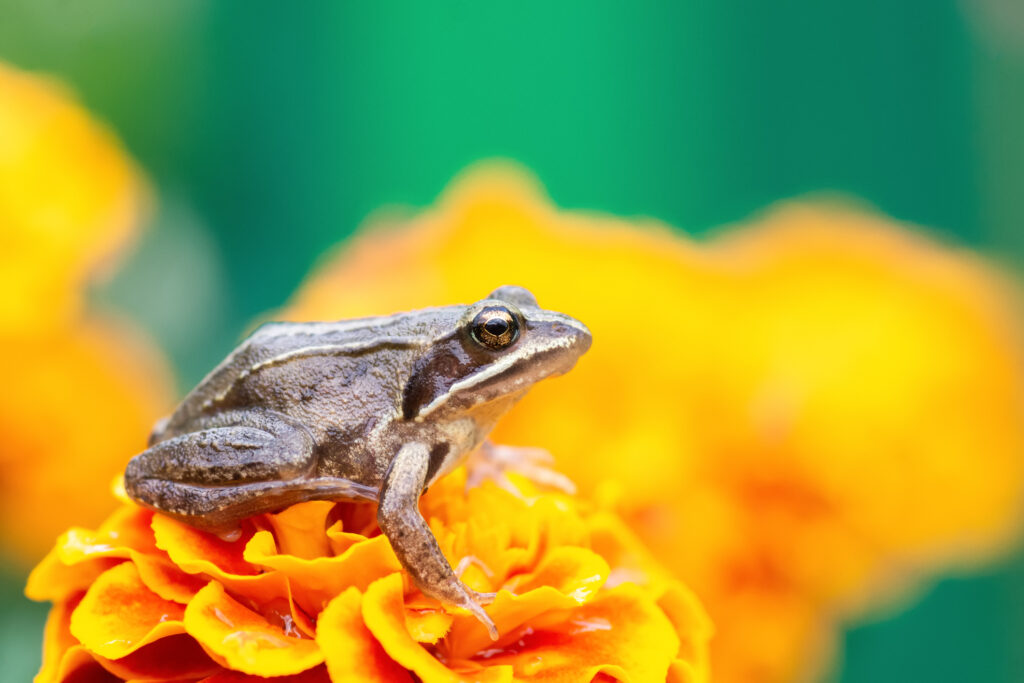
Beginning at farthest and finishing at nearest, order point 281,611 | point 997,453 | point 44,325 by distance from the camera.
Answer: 1. point 997,453
2. point 44,325
3. point 281,611

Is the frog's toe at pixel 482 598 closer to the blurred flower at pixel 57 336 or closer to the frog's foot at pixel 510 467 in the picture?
the frog's foot at pixel 510 467

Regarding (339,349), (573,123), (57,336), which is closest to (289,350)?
(339,349)

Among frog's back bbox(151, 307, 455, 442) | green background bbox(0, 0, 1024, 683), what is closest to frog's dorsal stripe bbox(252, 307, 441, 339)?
frog's back bbox(151, 307, 455, 442)

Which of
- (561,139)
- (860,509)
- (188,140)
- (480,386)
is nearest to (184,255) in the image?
(188,140)

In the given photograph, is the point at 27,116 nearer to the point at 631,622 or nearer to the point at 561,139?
the point at 561,139

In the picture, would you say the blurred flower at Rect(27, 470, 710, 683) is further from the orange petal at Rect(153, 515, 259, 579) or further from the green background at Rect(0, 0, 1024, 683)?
the green background at Rect(0, 0, 1024, 683)

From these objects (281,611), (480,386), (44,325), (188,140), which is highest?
(188,140)
